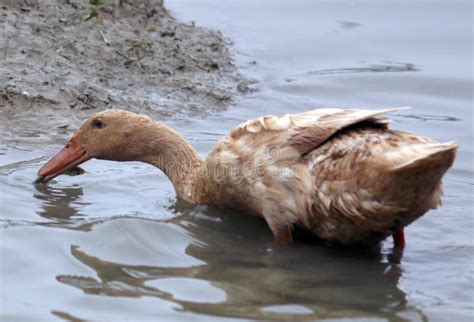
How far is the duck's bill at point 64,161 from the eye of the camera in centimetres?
829

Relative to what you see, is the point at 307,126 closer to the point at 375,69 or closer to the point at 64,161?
the point at 64,161

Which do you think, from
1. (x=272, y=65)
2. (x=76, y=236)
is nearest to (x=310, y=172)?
(x=76, y=236)

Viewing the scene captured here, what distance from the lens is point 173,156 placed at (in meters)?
8.25

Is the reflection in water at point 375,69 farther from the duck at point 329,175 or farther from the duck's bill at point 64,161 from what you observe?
the duck at point 329,175

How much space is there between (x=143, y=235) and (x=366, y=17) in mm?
6769

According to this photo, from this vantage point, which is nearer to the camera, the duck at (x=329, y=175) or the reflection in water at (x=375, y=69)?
the duck at (x=329, y=175)

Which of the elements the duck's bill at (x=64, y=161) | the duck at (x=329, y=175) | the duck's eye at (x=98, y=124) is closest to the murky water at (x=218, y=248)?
the duck's bill at (x=64, y=161)

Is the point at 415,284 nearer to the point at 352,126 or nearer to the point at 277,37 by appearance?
the point at 352,126

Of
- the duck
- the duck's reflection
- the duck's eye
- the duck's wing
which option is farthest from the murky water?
the duck's wing

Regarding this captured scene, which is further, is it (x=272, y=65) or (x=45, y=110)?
(x=272, y=65)

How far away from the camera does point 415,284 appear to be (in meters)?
6.87

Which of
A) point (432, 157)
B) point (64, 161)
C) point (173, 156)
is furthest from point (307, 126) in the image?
point (64, 161)

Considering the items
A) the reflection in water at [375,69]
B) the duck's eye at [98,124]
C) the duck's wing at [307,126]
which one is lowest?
the duck's eye at [98,124]

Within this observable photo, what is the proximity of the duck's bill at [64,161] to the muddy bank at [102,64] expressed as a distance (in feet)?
3.18
